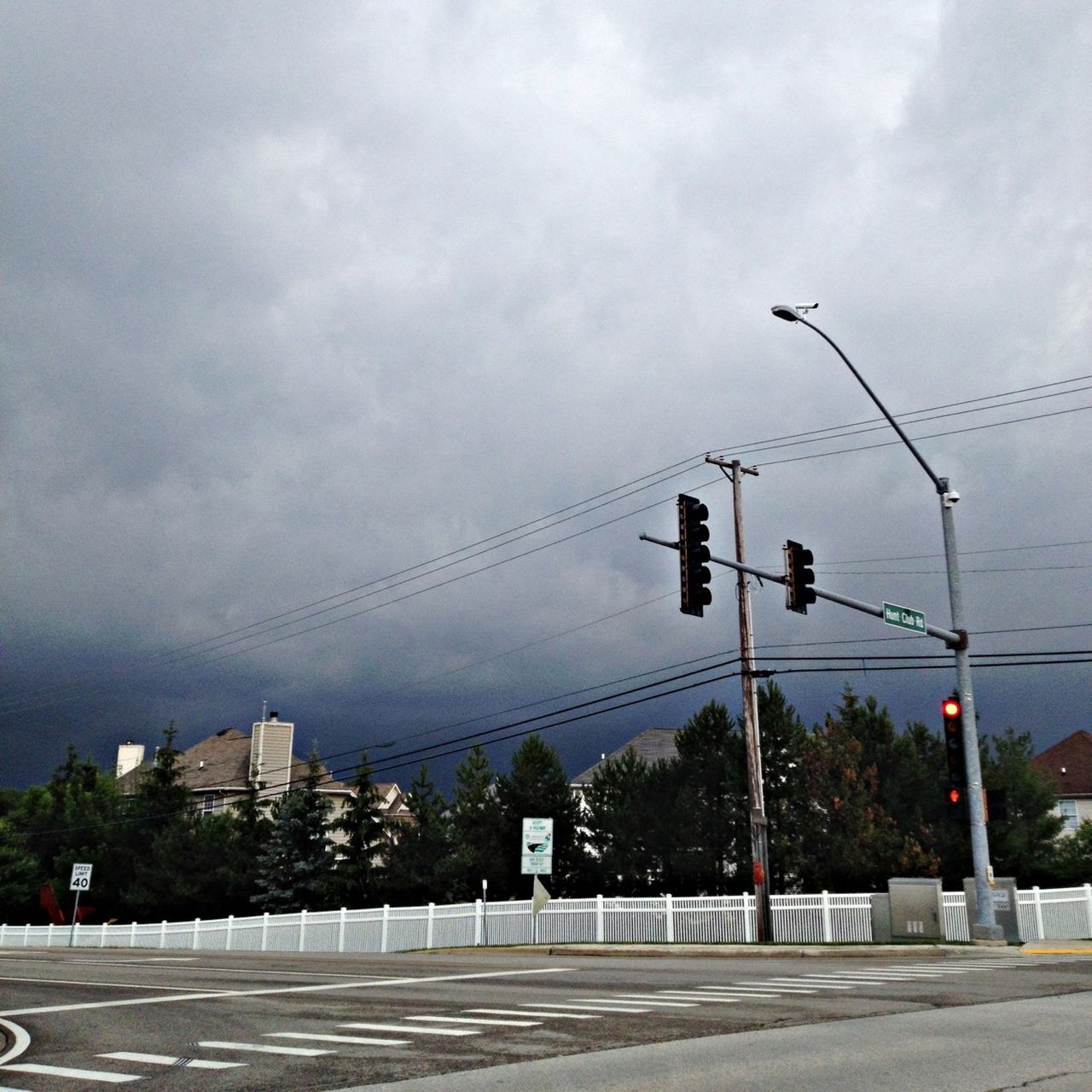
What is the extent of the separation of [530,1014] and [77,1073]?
444 centimetres

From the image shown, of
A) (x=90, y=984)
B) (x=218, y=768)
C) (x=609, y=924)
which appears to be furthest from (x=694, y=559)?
(x=218, y=768)

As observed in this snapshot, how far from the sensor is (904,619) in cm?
2162

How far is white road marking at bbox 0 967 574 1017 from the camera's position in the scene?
13.8 metres

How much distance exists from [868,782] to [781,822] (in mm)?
5303

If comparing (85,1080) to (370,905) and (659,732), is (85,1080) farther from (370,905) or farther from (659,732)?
(659,732)

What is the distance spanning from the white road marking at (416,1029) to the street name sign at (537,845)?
18316 millimetres

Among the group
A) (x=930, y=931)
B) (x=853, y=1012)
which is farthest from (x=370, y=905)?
(x=853, y=1012)

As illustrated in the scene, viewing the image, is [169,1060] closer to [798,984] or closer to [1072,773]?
[798,984]

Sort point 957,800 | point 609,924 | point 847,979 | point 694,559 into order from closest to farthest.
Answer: point 847,979
point 694,559
point 957,800
point 609,924

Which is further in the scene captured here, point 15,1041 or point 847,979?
point 847,979

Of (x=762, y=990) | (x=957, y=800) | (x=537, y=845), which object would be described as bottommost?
(x=762, y=990)

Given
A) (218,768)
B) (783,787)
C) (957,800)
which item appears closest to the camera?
(957,800)

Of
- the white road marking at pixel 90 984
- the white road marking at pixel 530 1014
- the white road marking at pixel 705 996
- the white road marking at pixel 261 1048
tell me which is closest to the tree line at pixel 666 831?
the white road marking at pixel 90 984

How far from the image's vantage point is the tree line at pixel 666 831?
4366cm
